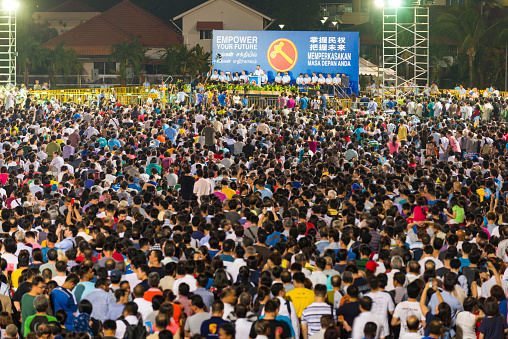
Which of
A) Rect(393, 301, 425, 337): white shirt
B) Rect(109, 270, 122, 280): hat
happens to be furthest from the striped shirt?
Rect(109, 270, 122, 280): hat

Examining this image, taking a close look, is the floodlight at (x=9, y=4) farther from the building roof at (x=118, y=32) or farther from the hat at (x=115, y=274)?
the hat at (x=115, y=274)

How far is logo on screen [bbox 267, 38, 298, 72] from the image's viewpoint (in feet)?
132

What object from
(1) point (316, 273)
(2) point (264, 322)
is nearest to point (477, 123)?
(1) point (316, 273)

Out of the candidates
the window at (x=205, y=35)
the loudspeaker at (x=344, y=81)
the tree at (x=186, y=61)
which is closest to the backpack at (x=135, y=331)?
the loudspeaker at (x=344, y=81)

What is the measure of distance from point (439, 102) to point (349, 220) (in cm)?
2061

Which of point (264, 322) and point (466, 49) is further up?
point (466, 49)

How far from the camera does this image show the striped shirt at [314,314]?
8.23 meters

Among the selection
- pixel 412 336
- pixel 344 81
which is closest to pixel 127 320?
pixel 412 336

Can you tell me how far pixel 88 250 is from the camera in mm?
9938

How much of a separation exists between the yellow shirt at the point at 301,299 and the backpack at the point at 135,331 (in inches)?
66.2

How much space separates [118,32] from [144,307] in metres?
57.8

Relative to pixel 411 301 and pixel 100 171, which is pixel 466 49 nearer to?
pixel 100 171

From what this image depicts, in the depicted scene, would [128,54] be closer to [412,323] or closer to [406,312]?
[406,312]

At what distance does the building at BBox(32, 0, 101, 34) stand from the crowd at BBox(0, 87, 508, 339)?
2526 inches
